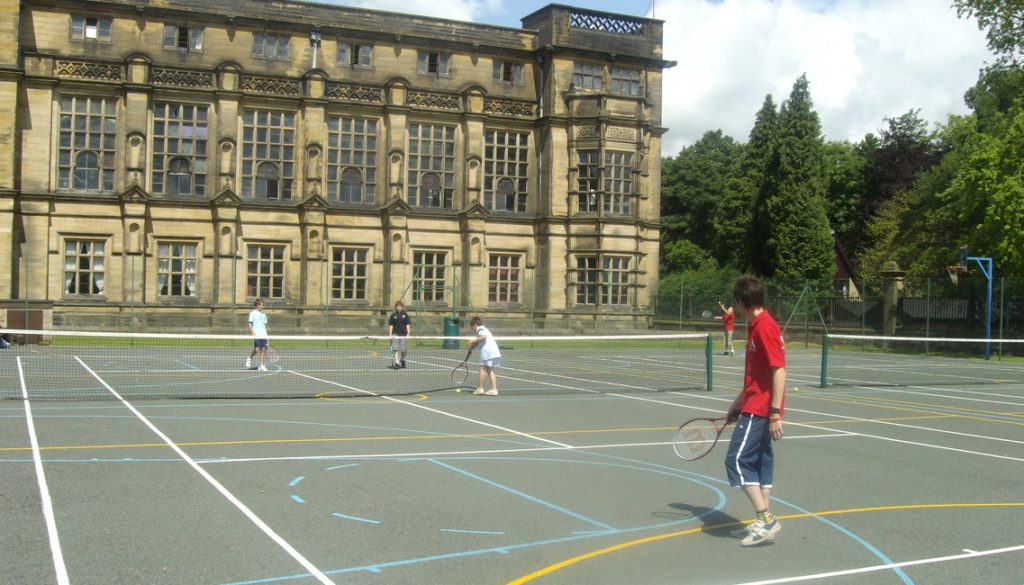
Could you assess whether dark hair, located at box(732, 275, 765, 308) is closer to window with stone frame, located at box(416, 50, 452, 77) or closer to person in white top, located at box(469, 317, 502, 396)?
person in white top, located at box(469, 317, 502, 396)

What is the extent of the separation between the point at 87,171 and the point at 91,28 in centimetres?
604

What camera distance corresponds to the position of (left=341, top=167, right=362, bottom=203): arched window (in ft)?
151

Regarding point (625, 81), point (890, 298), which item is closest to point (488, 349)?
point (890, 298)

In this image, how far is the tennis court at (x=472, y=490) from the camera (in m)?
7.26

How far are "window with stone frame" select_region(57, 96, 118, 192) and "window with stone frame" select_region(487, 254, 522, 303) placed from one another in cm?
1754

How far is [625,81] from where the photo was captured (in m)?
49.3

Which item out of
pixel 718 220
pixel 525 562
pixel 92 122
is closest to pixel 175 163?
pixel 92 122

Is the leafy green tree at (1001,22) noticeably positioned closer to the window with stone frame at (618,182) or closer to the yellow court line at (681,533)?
the window with stone frame at (618,182)

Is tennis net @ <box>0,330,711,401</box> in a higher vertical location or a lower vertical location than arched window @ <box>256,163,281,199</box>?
lower

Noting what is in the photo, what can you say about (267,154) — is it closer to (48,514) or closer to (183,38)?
(183,38)

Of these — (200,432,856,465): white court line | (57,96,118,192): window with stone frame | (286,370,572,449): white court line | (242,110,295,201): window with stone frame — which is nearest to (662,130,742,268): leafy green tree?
(242,110,295,201): window with stone frame

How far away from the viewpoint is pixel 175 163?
4325 cm

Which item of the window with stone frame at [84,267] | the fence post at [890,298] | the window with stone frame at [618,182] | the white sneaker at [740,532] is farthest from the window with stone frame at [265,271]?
the white sneaker at [740,532]

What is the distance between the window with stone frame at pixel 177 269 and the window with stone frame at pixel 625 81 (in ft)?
70.4
